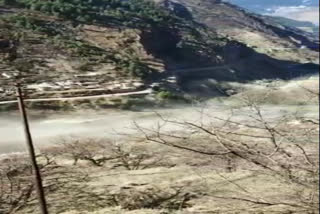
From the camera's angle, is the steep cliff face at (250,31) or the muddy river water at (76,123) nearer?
the muddy river water at (76,123)

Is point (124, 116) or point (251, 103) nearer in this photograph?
point (251, 103)

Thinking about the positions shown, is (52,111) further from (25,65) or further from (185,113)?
(185,113)

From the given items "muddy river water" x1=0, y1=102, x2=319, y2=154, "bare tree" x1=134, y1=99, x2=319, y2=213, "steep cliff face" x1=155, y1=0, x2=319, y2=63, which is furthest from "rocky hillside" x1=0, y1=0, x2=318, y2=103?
"bare tree" x1=134, y1=99, x2=319, y2=213

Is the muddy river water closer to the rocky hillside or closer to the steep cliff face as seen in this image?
the rocky hillside

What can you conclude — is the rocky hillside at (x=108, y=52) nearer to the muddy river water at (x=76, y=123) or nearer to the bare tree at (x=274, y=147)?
the muddy river water at (x=76, y=123)

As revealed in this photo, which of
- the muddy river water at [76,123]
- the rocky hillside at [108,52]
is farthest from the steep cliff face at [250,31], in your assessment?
the muddy river water at [76,123]

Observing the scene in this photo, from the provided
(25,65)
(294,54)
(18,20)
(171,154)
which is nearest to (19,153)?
(171,154)

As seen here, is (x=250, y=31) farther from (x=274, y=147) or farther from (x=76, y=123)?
(x=274, y=147)

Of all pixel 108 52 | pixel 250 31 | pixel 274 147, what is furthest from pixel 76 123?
pixel 250 31
